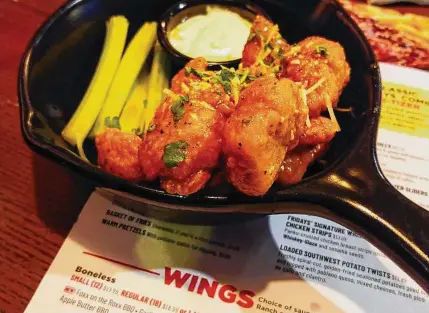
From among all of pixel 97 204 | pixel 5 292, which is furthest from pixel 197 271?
pixel 5 292

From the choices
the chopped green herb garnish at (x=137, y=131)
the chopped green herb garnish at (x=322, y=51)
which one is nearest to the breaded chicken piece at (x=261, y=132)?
the chopped green herb garnish at (x=322, y=51)

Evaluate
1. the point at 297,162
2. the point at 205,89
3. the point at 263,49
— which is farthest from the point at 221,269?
the point at 263,49

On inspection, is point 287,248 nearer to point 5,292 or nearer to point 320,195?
point 320,195

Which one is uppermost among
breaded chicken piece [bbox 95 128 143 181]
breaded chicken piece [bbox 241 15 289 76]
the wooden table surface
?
breaded chicken piece [bbox 241 15 289 76]

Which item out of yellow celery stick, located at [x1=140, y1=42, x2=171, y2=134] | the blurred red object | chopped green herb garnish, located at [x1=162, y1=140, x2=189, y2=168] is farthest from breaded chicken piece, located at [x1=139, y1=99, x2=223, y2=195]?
the blurred red object

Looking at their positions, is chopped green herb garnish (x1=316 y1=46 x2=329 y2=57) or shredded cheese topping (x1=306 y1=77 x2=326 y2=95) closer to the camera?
shredded cheese topping (x1=306 y1=77 x2=326 y2=95)

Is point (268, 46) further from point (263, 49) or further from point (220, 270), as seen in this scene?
point (220, 270)

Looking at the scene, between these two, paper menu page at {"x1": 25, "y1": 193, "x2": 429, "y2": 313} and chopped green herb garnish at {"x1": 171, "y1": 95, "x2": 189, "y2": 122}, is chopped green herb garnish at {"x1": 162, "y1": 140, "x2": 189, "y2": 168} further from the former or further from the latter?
paper menu page at {"x1": 25, "y1": 193, "x2": 429, "y2": 313}
